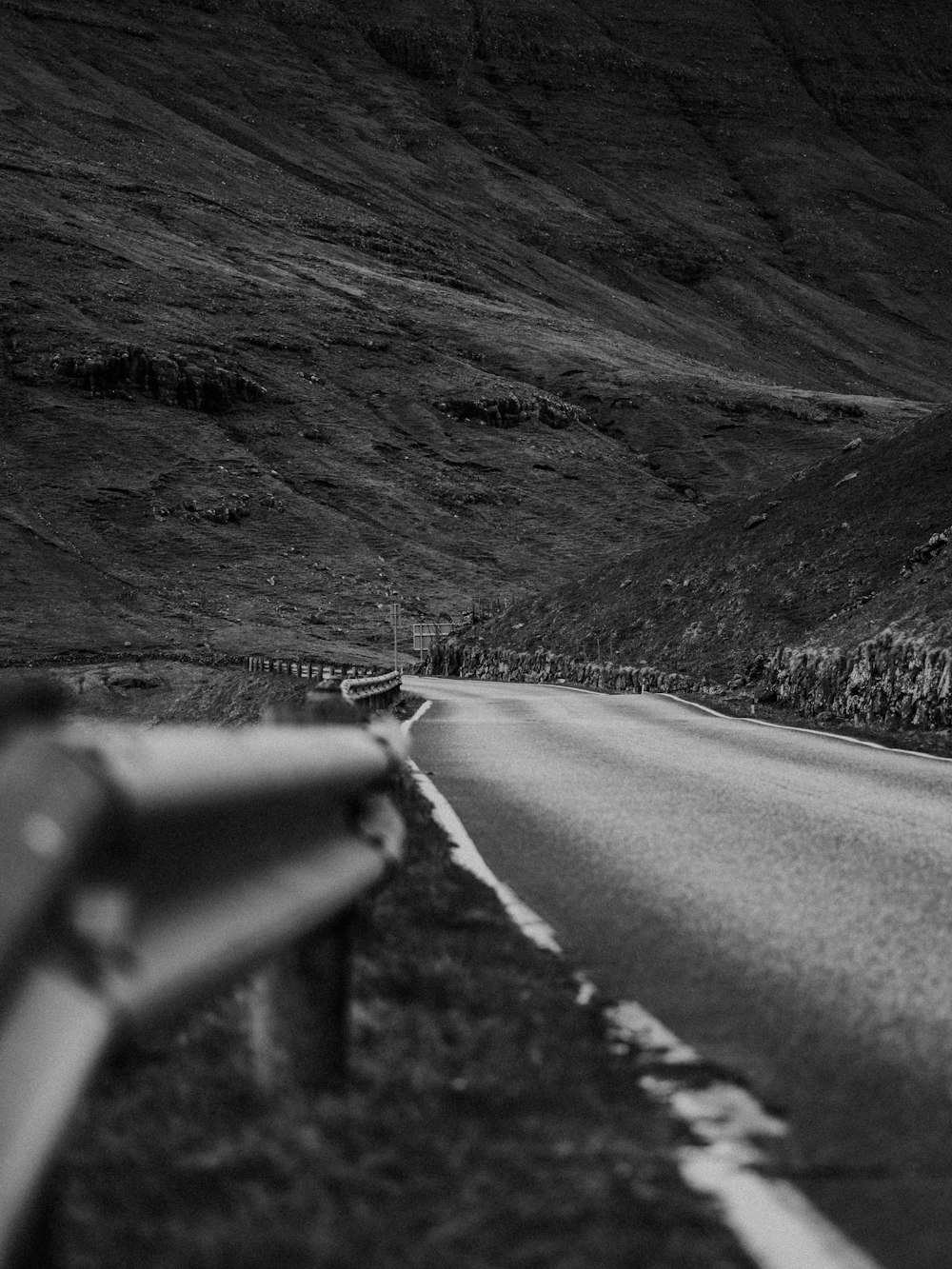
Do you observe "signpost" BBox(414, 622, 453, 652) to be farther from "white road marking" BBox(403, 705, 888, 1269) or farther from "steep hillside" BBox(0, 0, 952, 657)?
"white road marking" BBox(403, 705, 888, 1269)

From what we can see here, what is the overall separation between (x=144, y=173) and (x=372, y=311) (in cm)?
4380

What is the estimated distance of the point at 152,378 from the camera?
341 ft

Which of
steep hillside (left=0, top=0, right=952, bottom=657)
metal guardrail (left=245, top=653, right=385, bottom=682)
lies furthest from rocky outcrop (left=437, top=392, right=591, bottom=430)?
metal guardrail (left=245, top=653, right=385, bottom=682)

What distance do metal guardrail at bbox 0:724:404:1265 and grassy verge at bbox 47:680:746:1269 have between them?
234 millimetres

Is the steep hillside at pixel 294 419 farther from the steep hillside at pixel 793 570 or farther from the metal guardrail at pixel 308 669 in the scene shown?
the steep hillside at pixel 793 570

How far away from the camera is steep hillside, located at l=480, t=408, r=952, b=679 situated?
36125mm

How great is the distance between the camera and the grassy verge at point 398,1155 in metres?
2.89

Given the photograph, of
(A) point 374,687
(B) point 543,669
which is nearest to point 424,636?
(B) point 543,669

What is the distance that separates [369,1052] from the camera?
14.3ft

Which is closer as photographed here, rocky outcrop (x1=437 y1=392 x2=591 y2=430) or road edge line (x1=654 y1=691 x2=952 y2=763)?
road edge line (x1=654 y1=691 x2=952 y2=763)

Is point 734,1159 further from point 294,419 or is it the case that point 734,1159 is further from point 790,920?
point 294,419

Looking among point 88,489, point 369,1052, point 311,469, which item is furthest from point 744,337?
point 369,1052

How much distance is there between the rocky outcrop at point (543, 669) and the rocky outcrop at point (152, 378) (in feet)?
169

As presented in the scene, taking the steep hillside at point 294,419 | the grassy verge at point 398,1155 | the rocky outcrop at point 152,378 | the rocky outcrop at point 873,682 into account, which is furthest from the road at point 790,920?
the rocky outcrop at point 152,378
